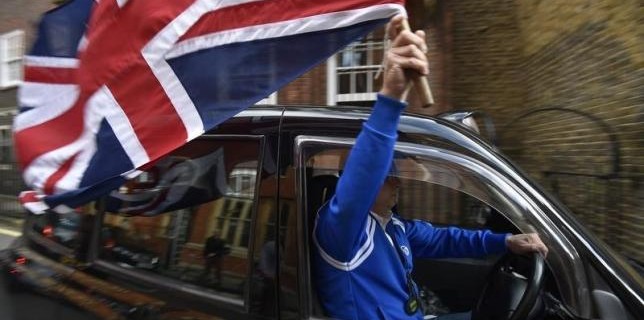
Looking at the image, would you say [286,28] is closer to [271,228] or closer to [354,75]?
[271,228]

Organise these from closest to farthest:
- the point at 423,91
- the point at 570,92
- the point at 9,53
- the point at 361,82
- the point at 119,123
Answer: the point at 423,91
the point at 119,123
the point at 570,92
the point at 361,82
the point at 9,53

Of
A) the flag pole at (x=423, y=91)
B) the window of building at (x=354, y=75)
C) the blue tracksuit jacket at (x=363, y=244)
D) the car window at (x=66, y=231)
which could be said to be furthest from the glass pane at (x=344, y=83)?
the flag pole at (x=423, y=91)

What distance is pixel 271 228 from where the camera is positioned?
6.25 ft

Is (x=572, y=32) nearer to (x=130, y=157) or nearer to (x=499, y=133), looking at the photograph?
(x=499, y=133)

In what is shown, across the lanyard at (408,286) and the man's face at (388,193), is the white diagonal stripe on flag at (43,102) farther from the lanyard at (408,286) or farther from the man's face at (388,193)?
the lanyard at (408,286)

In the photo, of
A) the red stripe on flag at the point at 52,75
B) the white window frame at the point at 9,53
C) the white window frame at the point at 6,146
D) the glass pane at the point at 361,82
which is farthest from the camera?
the white window frame at the point at 9,53

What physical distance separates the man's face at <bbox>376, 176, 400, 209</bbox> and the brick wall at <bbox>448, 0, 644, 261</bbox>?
102 centimetres

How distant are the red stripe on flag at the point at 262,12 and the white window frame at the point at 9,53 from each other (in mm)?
15403

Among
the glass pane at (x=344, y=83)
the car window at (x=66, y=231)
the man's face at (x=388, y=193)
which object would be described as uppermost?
the glass pane at (x=344, y=83)

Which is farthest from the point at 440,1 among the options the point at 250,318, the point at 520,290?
the point at 250,318

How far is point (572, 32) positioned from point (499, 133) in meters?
1.90

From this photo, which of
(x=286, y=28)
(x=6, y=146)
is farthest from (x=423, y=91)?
(x=6, y=146)

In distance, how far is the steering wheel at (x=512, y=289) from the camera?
73.6 inches

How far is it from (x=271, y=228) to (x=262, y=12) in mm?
699
